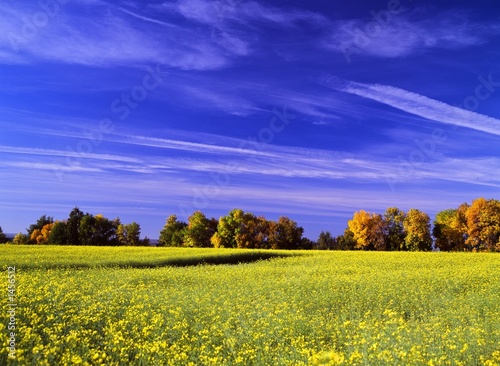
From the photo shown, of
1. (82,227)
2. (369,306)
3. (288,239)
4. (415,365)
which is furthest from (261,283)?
(82,227)

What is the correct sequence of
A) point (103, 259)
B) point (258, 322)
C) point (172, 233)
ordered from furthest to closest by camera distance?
1. point (172, 233)
2. point (103, 259)
3. point (258, 322)

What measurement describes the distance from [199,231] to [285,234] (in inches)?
627

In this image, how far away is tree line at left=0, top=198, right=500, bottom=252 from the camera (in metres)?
65.5

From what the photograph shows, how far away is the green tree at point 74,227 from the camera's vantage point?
7025 centimetres

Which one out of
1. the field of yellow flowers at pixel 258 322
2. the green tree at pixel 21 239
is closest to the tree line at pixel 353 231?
the green tree at pixel 21 239

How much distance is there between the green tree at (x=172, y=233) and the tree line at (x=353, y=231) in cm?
158

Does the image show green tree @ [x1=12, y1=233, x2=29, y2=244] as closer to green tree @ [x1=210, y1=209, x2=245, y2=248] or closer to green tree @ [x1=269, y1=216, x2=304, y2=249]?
green tree @ [x1=210, y1=209, x2=245, y2=248]

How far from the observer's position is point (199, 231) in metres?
72.8

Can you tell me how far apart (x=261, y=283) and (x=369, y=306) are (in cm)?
553

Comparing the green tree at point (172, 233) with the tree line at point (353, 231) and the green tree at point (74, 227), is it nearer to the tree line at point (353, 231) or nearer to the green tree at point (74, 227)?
the tree line at point (353, 231)

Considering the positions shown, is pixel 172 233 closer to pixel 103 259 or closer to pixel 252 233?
pixel 252 233

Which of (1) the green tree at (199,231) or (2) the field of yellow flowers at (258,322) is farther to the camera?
(1) the green tree at (199,231)

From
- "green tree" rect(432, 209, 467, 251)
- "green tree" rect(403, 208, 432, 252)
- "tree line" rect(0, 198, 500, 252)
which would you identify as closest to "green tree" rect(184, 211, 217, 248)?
"tree line" rect(0, 198, 500, 252)

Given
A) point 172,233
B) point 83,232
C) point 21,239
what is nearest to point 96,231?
point 83,232
